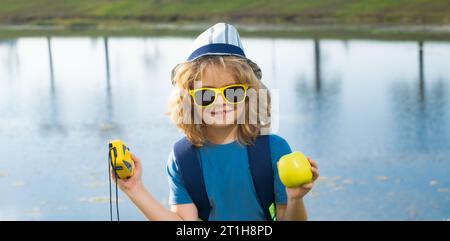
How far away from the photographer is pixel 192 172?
2.56 meters

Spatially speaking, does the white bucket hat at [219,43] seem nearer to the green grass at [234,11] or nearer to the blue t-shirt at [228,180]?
the blue t-shirt at [228,180]

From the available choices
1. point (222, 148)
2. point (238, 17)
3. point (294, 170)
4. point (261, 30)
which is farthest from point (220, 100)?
point (238, 17)

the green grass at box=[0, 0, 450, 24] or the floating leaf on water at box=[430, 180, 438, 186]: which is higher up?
the green grass at box=[0, 0, 450, 24]

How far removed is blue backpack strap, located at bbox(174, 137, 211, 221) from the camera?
2562mm

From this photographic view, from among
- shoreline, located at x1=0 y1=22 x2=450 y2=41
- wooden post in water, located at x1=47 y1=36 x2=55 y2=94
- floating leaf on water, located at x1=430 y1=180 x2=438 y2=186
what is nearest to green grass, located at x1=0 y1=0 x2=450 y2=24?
shoreline, located at x1=0 y1=22 x2=450 y2=41

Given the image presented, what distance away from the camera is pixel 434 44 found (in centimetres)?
2375

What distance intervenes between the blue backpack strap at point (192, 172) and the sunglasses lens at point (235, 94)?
17 centimetres

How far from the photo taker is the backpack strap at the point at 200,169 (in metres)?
2.55

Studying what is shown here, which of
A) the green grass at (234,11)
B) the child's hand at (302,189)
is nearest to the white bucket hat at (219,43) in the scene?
the child's hand at (302,189)

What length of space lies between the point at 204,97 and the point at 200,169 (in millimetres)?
204

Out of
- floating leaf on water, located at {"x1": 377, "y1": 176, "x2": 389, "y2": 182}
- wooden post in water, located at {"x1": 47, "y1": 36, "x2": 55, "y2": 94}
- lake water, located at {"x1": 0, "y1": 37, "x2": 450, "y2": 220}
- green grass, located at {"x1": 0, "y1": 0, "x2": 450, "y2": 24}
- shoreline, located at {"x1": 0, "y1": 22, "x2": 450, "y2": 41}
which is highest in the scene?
green grass, located at {"x1": 0, "y1": 0, "x2": 450, "y2": 24}

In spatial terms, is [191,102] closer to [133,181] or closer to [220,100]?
[220,100]

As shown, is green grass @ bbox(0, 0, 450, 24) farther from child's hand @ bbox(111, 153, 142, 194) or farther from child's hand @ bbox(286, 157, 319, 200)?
child's hand @ bbox(111, 153, 142, 194)

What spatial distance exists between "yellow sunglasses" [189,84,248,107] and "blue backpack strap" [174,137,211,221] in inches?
4.7
